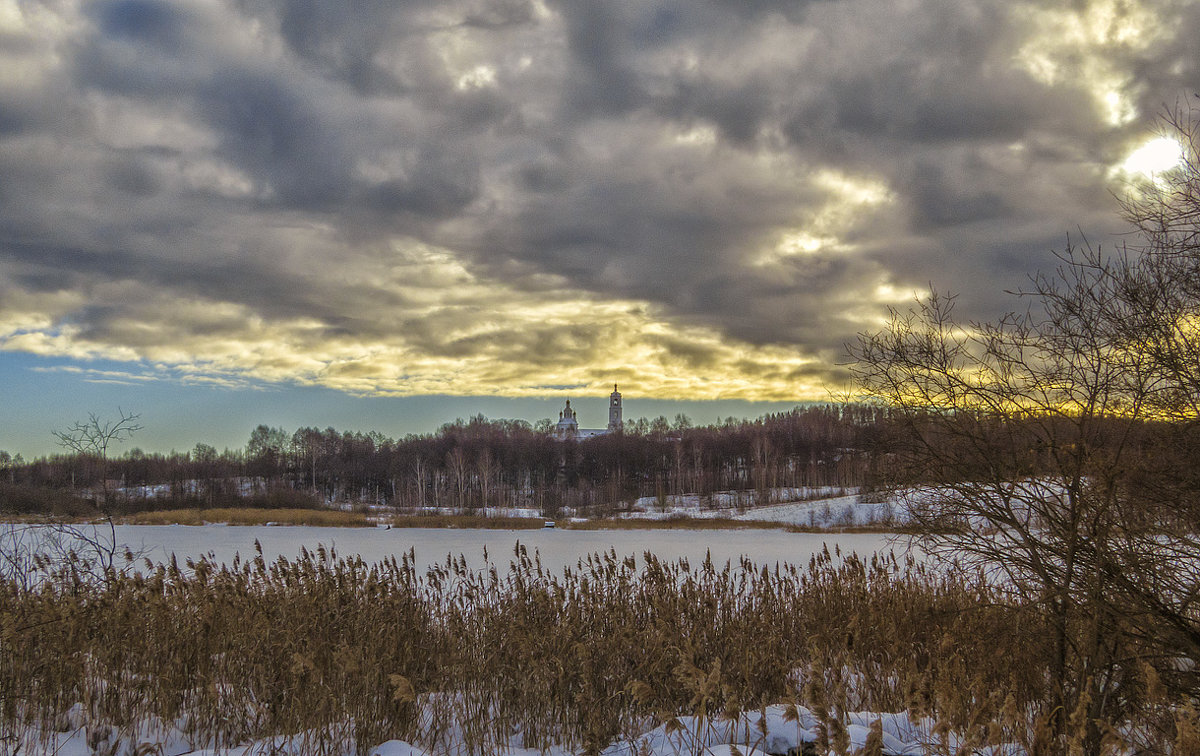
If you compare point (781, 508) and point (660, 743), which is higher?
point (660, 743)

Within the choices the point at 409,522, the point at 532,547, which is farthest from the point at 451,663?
the point at 409,522

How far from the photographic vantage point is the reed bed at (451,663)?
4.86 meters

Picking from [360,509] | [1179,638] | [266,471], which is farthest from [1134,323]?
[266,471]

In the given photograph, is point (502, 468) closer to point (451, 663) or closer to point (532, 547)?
point (532, 547)

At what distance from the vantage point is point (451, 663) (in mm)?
6250

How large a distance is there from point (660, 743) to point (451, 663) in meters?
2.33

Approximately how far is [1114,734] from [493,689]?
4465 mm

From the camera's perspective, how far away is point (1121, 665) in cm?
520

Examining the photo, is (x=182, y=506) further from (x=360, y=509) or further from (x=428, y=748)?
(x=428, y=748)

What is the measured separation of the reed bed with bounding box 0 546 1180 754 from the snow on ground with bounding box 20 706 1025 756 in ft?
0.30

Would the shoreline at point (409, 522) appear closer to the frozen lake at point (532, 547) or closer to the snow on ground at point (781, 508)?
the snow on ground at point (781, 508)

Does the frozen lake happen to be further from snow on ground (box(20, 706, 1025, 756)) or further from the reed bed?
snow on ground (box(20, 706, 1025, 756))

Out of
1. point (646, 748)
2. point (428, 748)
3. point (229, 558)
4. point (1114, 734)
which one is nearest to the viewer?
point (1114, 734)

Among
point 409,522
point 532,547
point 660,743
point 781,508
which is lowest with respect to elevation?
point 409,522
